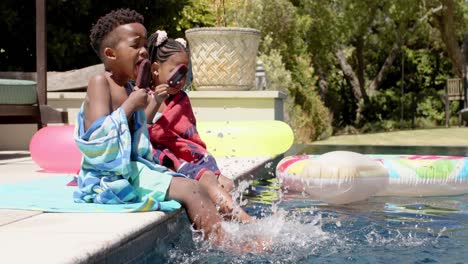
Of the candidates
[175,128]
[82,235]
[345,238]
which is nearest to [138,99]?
[175,128]

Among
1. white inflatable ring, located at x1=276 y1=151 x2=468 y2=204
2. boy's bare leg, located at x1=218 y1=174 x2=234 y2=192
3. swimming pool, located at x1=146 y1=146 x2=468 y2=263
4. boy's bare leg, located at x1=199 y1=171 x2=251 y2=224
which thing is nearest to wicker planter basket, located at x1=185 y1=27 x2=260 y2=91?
white inflatable ring, located at x1=276 y1=151 x2=468 y2=204

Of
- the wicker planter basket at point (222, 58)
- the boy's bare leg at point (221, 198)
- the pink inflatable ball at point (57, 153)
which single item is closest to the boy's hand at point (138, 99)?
the boy's bare leg at point (221, 198)

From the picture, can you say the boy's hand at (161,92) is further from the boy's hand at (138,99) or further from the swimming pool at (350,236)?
the swimming pool at (350,236)

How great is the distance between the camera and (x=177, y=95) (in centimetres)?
382

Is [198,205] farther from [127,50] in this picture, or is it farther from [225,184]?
[127,50]

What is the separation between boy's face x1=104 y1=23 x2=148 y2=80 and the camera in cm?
327

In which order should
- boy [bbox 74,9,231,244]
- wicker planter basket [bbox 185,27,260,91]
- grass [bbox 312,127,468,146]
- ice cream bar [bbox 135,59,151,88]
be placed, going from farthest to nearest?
grass [bbox 312,127,468,146] < wicker planter basket [bbox 185,27,260,91] < ice cream bar [bbox 135,59,151,88] < boy [bbox 74,9,231,244]

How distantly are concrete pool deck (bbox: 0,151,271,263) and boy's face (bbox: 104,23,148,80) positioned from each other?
2.66 ft

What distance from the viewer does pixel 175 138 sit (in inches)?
146

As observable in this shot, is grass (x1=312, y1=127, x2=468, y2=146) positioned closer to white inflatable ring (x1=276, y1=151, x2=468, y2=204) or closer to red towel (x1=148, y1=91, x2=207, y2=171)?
white inflatable ring (x1=276, y1=151, x2=468, y2=204)

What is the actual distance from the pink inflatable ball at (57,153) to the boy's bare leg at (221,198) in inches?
80.0

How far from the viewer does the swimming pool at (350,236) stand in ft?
9.68

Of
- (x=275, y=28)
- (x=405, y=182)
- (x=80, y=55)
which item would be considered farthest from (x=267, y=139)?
(x=275, y=28)

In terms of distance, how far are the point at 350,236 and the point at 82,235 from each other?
1.66 m
